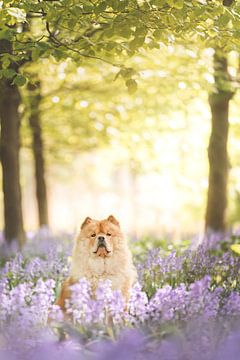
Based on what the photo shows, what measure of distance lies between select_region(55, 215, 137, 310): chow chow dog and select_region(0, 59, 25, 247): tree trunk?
16.1 ft

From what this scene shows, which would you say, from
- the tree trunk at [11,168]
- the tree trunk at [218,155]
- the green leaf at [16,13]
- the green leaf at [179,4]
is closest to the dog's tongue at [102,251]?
the green leaf at [16,13]

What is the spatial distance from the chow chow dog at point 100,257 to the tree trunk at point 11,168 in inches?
193

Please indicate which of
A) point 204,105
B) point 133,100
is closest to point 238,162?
point 204,105

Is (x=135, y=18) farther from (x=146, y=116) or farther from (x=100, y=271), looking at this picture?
(x=146, y=116)

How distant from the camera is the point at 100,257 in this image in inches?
235

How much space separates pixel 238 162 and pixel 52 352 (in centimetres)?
1199

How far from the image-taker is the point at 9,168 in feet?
35.4

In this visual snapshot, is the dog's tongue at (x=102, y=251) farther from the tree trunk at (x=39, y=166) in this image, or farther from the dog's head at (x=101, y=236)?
the tree trunk at (x=39, y=166)

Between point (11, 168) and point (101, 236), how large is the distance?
5245 millimetres

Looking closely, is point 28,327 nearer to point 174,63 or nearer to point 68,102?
point 174,63

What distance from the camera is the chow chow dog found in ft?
19.5

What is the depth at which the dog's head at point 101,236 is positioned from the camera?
5922mm

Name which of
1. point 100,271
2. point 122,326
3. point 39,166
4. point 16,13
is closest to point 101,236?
point 100,271

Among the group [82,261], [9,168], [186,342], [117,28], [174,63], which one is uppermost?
[174,63]
